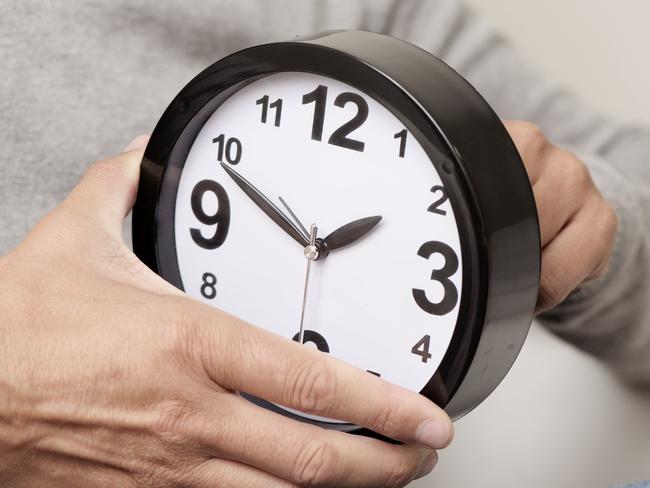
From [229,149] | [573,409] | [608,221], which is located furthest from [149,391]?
[573,409]

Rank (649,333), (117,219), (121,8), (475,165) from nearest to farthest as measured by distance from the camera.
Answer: (475,165)
(117,219)
(121,8)
(649,333)

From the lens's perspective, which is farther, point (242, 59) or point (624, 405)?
point (624, 405)

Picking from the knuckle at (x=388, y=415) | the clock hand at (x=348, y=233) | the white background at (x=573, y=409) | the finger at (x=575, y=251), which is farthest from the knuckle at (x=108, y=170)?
the white background at (x=573, y=409)

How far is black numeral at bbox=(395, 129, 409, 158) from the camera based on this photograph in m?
0.65

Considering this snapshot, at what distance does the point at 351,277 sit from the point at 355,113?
0.42 feet

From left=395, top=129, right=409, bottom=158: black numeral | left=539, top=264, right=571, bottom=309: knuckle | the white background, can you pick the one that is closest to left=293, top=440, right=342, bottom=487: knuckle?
left=395, top=129, right=409, bottom=158: black numeral

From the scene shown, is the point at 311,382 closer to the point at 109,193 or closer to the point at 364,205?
the point at 364,205

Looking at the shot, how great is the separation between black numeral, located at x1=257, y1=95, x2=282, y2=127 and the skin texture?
156mm

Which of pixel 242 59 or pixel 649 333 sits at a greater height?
pixel 242 59

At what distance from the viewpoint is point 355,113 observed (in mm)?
675

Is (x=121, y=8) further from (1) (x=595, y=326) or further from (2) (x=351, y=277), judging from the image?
(1) (x=595, y=326)

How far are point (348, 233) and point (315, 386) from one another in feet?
0.40

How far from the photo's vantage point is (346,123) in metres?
0.68

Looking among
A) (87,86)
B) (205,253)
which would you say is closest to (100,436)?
(205,253)
